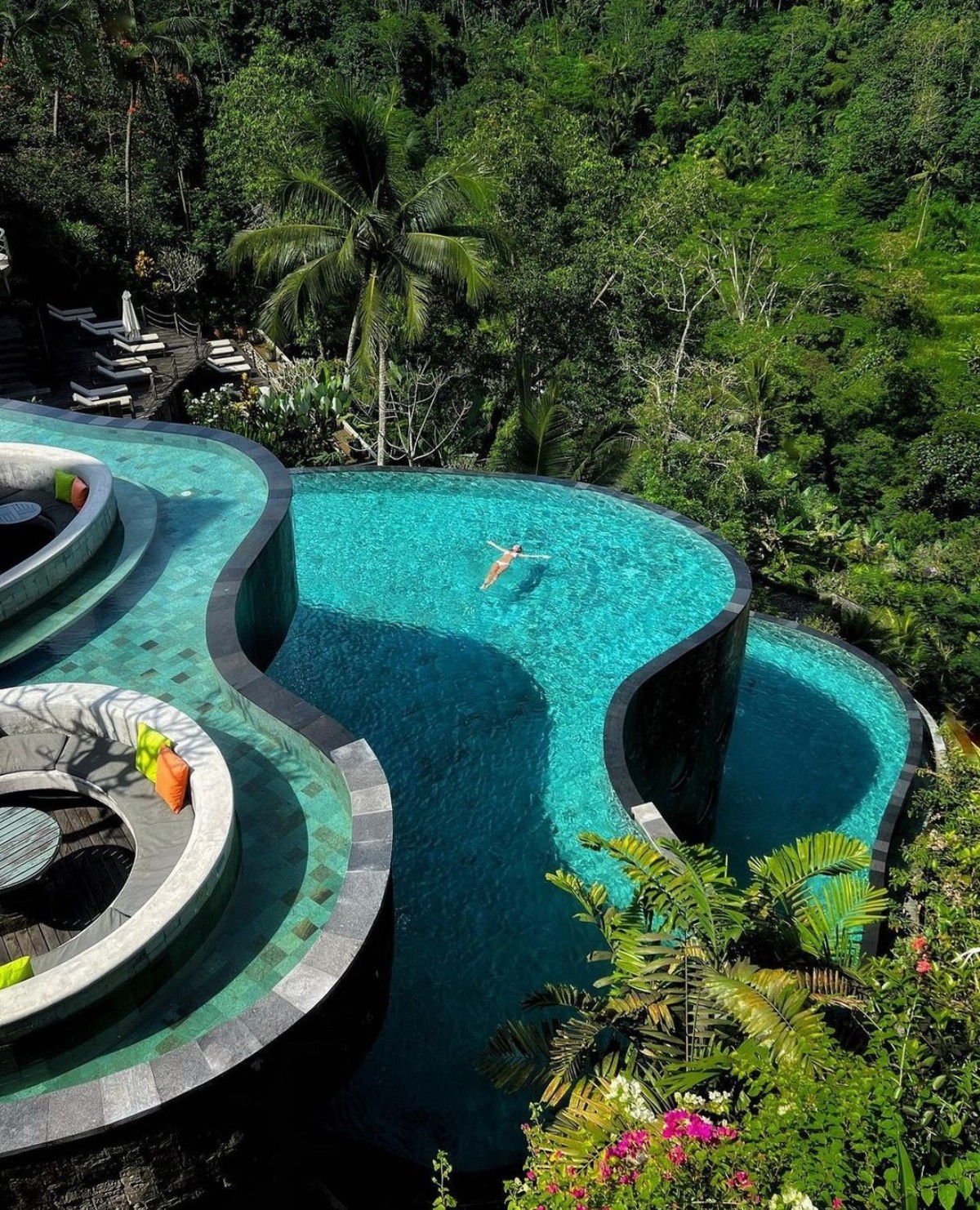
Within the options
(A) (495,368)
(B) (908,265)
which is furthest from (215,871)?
(B) (908,265)

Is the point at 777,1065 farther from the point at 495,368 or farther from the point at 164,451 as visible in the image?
the point at 495,368

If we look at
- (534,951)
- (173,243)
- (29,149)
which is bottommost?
(534,951)

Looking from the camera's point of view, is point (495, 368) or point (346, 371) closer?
point (346, 371)

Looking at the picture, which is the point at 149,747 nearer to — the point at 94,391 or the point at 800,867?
the point at 800,867

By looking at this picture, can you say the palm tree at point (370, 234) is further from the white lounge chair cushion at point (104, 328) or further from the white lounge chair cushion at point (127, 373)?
the white lounge chair cushion at point (104, 328)

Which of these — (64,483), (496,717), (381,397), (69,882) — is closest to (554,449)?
(381,397)
